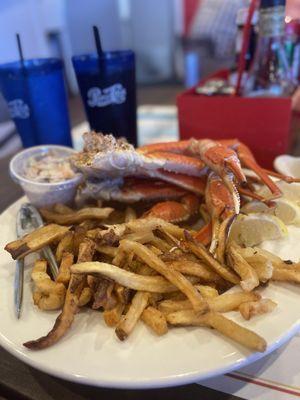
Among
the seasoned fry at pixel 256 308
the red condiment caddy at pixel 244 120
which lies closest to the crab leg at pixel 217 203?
the seasoned fry at pixel 256 308

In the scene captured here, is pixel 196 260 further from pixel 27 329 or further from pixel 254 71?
pixel 254 71

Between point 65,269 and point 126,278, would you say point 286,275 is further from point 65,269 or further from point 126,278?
point 65,269

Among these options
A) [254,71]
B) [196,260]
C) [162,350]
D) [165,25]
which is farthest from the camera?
[165,25]

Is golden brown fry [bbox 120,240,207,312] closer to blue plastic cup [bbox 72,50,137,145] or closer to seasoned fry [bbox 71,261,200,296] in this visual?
seasoned fry [bbox 71,261,200,296]

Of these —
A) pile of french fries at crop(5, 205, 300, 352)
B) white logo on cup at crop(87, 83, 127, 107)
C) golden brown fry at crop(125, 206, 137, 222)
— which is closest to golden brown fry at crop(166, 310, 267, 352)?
pile of french fries at crop(5, 205, 300, 352)

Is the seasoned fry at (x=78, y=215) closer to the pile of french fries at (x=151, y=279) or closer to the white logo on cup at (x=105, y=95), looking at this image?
the pile of french fries at (x=151, y=279)

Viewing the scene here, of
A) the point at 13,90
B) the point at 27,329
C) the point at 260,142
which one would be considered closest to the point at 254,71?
the point at 260,142
